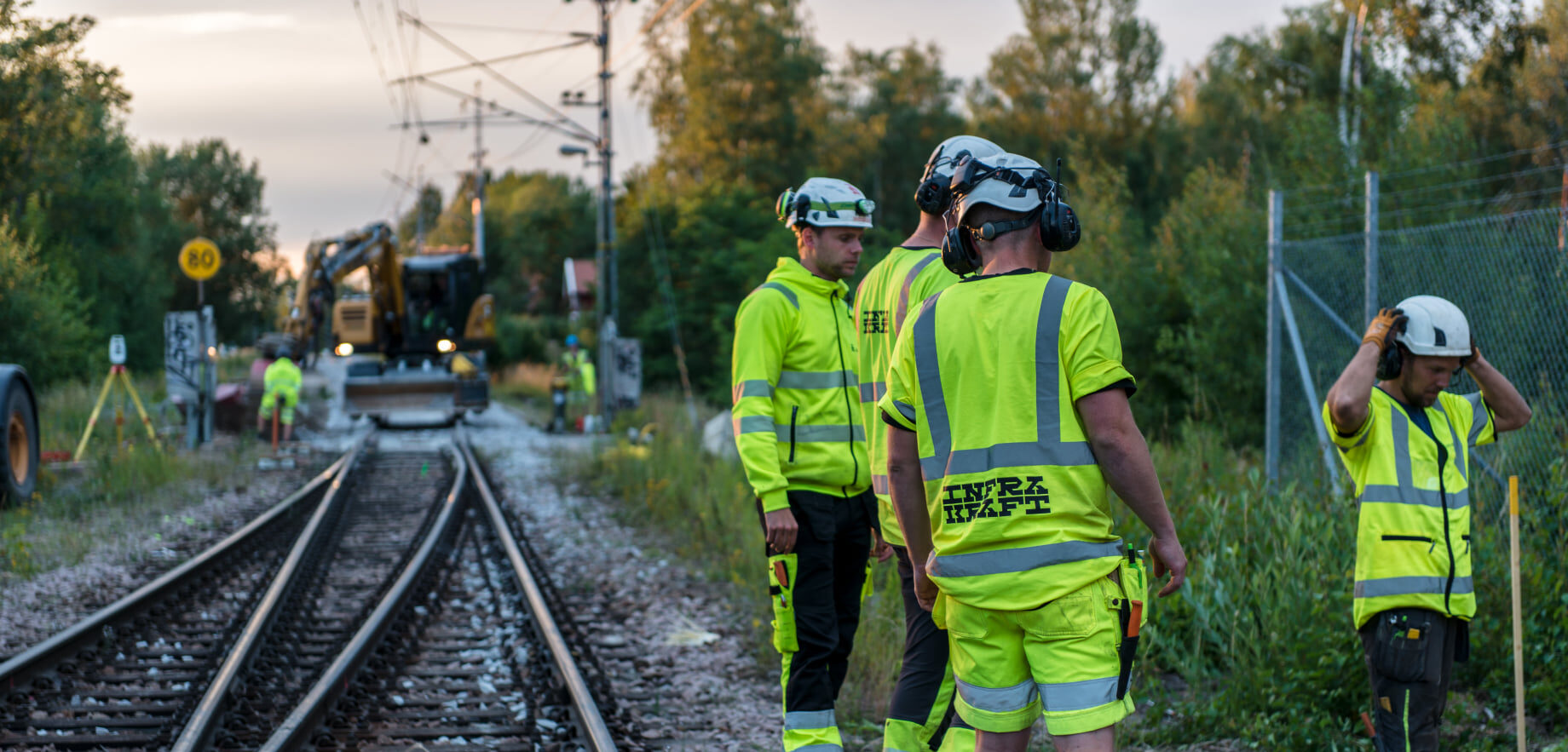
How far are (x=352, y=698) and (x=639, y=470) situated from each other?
27.5 ft

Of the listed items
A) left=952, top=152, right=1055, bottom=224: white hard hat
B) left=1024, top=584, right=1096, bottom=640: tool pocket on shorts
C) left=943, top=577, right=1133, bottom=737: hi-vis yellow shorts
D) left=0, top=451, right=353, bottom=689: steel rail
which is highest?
left=952, top=152, right=1055, bottom=224: white hard hat

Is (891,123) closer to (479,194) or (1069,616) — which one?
(479,194)

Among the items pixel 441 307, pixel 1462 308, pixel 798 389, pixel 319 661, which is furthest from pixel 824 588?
pixel 441 307

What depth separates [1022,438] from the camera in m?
2.67

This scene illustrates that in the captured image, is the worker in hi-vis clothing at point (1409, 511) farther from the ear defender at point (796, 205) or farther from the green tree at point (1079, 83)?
the green tree at point (1079, 83)

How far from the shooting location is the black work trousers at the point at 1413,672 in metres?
3.47

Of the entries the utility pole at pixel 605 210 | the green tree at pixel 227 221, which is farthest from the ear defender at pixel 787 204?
the green tree at pixel 227 221

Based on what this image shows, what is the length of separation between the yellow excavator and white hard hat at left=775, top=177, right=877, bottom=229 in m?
19.7

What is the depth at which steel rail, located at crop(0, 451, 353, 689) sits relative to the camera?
5.81m

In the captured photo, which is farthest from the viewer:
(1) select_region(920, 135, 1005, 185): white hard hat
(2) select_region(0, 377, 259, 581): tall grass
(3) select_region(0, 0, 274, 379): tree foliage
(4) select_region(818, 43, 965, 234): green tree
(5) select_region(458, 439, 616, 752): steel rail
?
(4) select_region(818, 43, 965, 234): green tree

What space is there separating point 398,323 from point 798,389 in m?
22.5

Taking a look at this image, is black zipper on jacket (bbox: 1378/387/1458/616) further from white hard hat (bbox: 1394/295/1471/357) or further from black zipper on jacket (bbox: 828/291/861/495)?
black zipper on jacket (bbox: 828/291/861/495)

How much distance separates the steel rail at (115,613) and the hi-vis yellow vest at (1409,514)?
5.82 meters

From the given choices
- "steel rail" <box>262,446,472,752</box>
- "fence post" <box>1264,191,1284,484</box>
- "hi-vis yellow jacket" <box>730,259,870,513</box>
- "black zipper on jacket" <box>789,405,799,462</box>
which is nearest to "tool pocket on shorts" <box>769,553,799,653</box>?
"hi-vis yellow jacket" <box>730,259,870,513</box>
